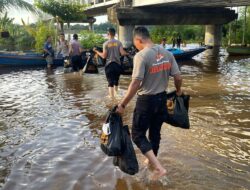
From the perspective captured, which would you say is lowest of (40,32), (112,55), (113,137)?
(113,137)

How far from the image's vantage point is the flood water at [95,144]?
4637 mm

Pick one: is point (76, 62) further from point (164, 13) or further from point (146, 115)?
point (164, 13)

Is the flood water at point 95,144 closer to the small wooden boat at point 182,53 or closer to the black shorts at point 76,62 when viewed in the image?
the black shorts at point 76,62

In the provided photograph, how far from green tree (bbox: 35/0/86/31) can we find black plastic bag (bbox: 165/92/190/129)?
22.7 metres

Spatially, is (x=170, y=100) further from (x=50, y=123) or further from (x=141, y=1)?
(x=141, y=1)

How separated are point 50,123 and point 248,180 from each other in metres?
4.35

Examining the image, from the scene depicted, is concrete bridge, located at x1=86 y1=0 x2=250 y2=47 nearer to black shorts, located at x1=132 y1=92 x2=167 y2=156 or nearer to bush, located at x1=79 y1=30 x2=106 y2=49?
bush, located at x1=79 y1=30 x2=106 y2=49

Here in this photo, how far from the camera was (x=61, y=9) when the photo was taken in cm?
2719

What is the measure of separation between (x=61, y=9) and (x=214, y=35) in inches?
674

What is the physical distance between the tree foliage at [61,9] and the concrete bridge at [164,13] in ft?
10.7

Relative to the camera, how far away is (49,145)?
6098mm

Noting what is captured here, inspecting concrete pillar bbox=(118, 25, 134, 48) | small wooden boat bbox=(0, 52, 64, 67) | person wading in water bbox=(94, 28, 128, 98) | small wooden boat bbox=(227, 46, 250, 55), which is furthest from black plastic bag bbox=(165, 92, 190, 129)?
small wooden boat bbox=(227, 46, 250, 55)

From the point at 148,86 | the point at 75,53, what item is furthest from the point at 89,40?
the point at 148,86

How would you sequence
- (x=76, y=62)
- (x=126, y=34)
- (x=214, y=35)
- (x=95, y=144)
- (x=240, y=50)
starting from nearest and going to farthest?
(x=95, y=144) → (x=76, y=62) → (x=240, y=50) → (x=126, y=34) → (x=214, y=35)
